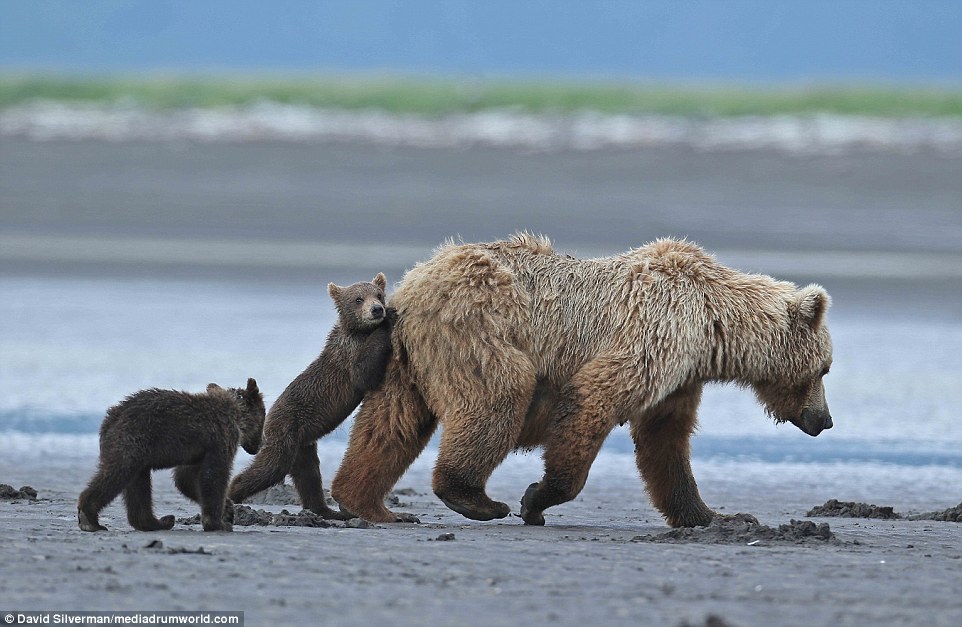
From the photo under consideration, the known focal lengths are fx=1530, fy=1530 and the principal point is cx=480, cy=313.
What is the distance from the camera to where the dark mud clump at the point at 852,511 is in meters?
7.89

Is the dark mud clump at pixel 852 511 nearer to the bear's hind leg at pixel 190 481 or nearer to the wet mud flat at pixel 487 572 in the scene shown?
the wet mud flat at pixel 487 572

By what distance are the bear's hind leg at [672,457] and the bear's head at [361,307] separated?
1391 millimetres

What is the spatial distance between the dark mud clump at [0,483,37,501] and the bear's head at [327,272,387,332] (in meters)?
1.80

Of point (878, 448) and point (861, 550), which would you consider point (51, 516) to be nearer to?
point (861, 550)

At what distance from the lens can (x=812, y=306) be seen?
7.70 m

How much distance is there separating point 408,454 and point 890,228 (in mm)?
15763

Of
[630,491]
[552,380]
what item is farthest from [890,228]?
[552,380]

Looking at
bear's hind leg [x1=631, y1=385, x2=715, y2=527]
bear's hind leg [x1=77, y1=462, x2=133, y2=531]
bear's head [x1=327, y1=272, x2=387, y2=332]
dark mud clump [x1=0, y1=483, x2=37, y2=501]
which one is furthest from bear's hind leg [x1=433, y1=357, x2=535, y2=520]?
dark mud clump [x1=0, y1=483, x2=37, y2=501]

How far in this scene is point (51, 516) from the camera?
702cm

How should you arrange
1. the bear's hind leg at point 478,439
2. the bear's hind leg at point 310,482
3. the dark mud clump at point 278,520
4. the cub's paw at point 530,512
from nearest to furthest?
the dark mud clump at point 278,520 < the bear's hind leg at point 478,439 < the cub's paw at point 530,512 < the bear's hind leg at point 310,482

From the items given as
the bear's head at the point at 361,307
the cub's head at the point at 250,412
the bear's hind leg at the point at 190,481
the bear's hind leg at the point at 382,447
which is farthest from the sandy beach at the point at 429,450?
the bear's head at the point at 361,307

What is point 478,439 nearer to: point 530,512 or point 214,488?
point 530,512

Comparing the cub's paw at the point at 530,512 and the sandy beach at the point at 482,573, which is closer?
the sandy beach at the point at 482,573

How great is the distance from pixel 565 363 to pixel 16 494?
2.83 meters
